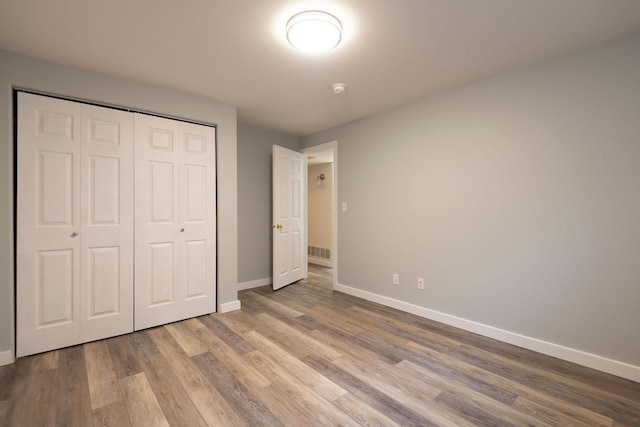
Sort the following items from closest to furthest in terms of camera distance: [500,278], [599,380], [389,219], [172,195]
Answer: [599,380], [500,278], [172,195], [389,219]

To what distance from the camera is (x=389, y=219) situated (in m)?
3.41

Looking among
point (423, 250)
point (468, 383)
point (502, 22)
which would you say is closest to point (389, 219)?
point (423, 250)

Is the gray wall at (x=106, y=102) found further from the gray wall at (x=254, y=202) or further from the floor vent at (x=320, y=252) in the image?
the floor vent at (x=320, y=252)

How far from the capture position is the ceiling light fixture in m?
1.75

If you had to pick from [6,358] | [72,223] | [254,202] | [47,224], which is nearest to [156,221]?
[72,223]

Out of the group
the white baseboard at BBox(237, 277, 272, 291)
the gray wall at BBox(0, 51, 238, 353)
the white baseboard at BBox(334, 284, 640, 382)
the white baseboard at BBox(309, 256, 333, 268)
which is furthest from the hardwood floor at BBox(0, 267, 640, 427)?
the white baseboard at BBox(309, 256, 333, 268)

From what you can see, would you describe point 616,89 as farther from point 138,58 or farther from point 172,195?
point 172,195

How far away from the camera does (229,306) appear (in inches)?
126

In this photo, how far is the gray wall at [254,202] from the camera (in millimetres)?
4145

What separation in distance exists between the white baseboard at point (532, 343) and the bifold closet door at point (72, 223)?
2.86 m

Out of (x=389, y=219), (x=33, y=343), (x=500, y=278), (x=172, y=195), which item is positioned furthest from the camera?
(x=389, y=219)

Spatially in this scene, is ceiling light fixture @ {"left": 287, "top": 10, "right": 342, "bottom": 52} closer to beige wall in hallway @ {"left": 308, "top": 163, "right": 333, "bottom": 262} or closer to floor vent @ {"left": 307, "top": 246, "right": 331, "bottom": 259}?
beige wall in hallway @ {"left": 308, "top": 163, "right": 333, "bottom": 262}

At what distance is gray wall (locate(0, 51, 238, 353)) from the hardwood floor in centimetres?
57

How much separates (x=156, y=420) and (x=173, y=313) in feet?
4.80
